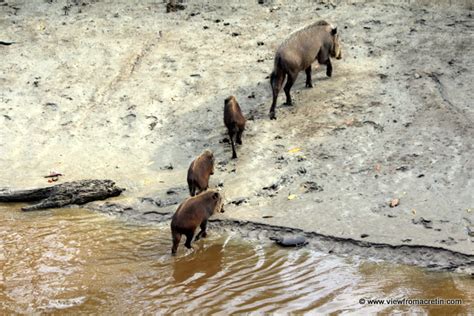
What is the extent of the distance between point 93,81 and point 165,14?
2776mm

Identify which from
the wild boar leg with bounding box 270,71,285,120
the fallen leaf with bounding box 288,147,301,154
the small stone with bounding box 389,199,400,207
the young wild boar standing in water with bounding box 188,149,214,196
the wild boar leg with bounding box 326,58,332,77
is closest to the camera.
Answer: the small stone with bounding box 389,199,400,207

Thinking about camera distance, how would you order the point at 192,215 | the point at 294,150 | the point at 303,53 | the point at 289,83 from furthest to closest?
the point at 303,53, the point at 289,83, the point at 294,150, the point at 192,215

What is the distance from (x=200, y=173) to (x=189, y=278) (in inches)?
83.6

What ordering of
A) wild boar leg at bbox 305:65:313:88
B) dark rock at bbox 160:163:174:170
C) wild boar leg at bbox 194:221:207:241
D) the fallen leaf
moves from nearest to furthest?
wild boar leg at bbox 194:221:207:241 → the fallen leaf → dark rock at bbox 160:163:174:170 → wild boar leg at bbox 305:65:313:88

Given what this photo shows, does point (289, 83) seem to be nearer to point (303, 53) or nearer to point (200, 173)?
point (303, 53)

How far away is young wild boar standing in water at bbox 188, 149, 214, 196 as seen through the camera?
811 cm

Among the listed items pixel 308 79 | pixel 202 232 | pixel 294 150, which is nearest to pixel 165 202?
pixel 202 232

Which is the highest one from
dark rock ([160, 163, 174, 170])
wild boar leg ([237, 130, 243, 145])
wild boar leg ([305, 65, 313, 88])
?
wild boar leg ([305, 65, 313, 88])

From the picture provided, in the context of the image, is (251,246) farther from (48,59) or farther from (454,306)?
(48,59)

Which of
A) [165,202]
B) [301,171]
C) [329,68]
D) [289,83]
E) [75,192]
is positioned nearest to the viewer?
[165,202]

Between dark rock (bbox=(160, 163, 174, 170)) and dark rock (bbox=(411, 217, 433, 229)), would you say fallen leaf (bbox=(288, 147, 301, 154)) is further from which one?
dark rock (bbox=(411, 217, 433, 229))

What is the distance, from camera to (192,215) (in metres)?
7.06

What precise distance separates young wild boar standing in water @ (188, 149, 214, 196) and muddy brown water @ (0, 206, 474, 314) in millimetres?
743

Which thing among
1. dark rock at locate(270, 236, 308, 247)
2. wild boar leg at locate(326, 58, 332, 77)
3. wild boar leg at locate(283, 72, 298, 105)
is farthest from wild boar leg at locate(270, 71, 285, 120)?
dark rock at locate(270, 236, 308, 247)
